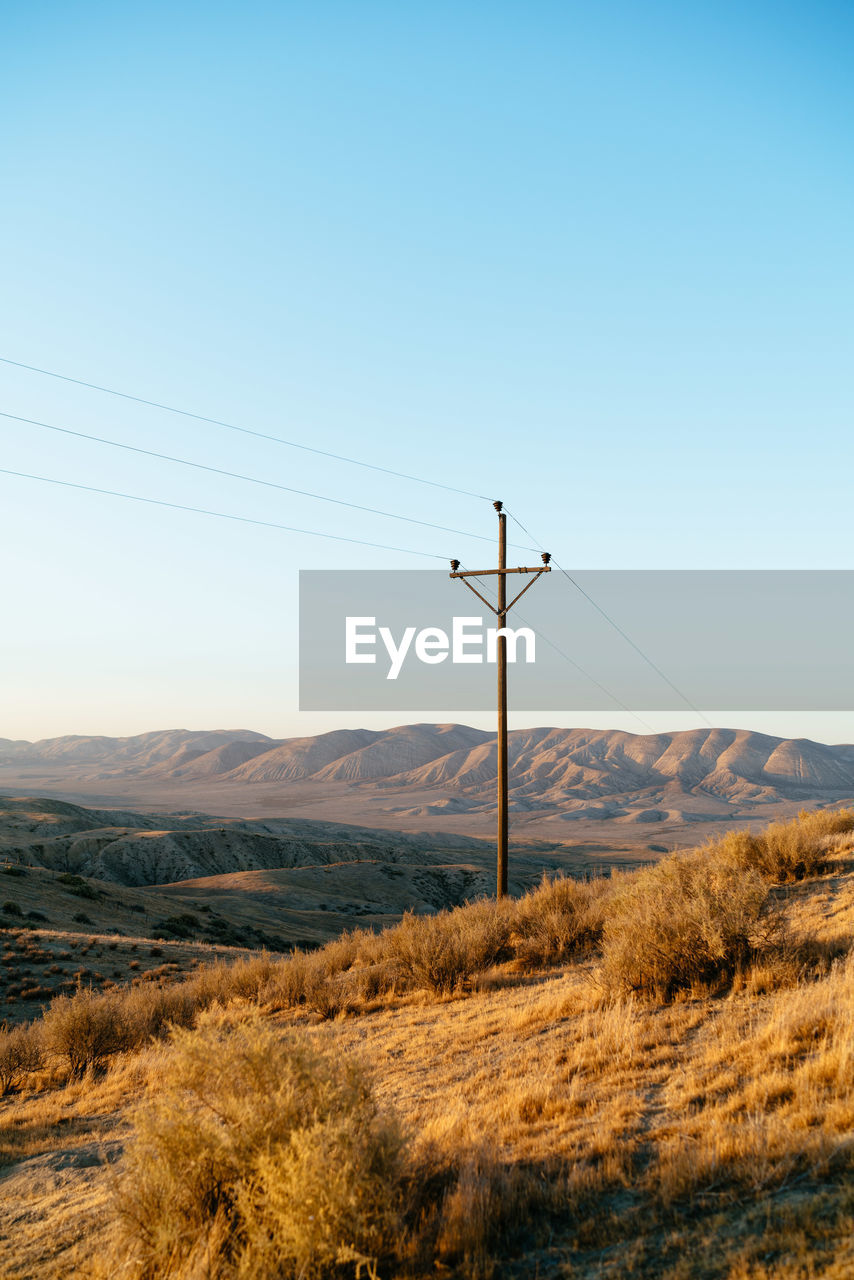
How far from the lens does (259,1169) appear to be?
4.20 metres

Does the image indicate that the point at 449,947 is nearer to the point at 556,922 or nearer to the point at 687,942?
the point at 556,922

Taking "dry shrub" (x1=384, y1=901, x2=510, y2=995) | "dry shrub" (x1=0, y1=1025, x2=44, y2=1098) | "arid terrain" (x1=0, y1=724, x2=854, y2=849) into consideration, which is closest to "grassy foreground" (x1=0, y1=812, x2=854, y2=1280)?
"dry shrub" (x1=0, y1=1025, x2=44, y2=1098)

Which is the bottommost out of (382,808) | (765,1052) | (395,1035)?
(382,808)

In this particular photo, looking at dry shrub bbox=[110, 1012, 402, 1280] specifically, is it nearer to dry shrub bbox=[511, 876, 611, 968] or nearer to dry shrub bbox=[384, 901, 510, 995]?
dry shrub bbox=[384, 901, 510, 995]

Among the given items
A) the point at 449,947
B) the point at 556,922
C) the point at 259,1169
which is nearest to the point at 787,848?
the point at 556,922

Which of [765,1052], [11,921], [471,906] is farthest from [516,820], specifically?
[765,1052]

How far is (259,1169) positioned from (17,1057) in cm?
993

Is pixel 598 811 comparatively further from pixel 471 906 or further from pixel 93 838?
pixel 471 906

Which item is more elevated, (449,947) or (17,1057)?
(449,947)

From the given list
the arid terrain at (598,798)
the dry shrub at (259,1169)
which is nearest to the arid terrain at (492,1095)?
the dry shrub at (259,1169)

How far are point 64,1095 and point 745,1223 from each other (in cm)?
951

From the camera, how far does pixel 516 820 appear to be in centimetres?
13488

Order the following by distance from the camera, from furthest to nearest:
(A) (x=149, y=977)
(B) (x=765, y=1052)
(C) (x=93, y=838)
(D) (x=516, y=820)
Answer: (D) (x=516, y=820) < (C) (x=93, y=838) < (A) (x=149, y=977) < (B) (x=765, y=1052)

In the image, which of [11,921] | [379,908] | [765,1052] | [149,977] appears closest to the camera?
[765,1052]
